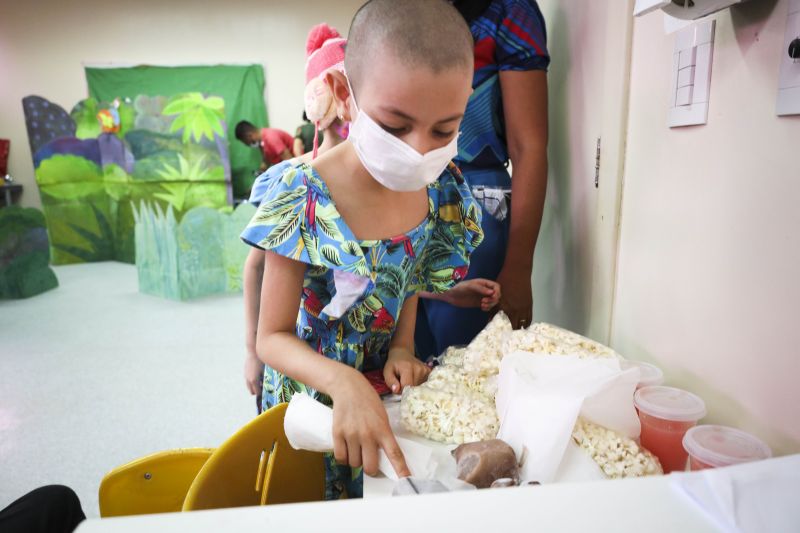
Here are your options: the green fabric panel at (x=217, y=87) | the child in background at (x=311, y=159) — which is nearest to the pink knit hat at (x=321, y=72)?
the child in background at (x=311, y=159)

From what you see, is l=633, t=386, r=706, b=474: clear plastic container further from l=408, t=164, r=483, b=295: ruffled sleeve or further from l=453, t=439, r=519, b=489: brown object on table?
l=408, t=164, r=483, b=295: ruffled sleeve

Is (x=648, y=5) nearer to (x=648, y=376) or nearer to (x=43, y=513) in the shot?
(x=648, y=376)

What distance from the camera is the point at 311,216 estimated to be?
743 millimetres

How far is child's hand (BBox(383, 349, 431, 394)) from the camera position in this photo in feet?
Result: 2.68

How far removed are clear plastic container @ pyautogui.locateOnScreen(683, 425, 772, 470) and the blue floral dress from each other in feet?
1.48

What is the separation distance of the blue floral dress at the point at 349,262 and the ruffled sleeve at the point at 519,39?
1.12ft

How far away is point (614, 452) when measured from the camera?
602 mm

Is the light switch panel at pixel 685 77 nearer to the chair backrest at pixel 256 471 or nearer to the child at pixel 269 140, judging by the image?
the chair backrest at pixel 256 471

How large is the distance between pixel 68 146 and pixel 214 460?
586cm

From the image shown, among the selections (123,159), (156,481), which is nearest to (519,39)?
(156,481)

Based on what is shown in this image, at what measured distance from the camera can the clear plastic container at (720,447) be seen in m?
0.55

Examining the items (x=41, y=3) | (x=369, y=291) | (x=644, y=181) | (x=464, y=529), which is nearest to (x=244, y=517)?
(x=464, y=529)

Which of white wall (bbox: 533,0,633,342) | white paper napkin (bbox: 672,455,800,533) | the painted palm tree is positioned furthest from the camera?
the painted palm tree

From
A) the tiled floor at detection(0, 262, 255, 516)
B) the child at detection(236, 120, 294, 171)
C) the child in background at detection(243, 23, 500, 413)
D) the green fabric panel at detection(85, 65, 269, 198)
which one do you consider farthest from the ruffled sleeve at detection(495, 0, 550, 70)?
the green fabric panel at detection(85, 65, 269, 198)
